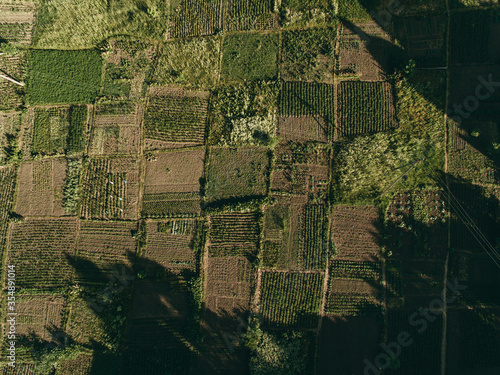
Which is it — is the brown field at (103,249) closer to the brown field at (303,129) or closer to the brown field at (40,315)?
the brown field at (40,315)

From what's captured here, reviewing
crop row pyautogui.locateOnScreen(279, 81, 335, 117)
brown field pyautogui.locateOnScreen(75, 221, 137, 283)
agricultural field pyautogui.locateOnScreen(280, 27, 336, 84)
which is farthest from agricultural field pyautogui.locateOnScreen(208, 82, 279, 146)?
brown field pyautogui.locateOnScreen(75, 221, 137, 283)

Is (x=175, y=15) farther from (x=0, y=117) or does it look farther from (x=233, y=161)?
(x=0, y=117)

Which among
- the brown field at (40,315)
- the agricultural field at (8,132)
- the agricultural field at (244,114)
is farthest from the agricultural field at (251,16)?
the brown field at (40,315)

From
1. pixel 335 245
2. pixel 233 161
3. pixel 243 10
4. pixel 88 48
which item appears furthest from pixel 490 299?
pixel 88 48

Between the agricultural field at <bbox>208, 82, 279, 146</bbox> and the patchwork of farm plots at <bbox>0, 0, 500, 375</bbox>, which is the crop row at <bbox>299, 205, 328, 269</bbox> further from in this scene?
the agricultural field at <bbox>208, 82, 279, 146</bbox>

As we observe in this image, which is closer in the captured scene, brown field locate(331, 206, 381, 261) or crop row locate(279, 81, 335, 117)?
brown field locate(331, 206, 381, 261)

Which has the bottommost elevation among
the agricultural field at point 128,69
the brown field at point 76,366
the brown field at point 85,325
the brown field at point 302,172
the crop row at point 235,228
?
the brown field at point 76,366

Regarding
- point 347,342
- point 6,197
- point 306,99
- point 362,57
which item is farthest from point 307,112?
point 6,197
